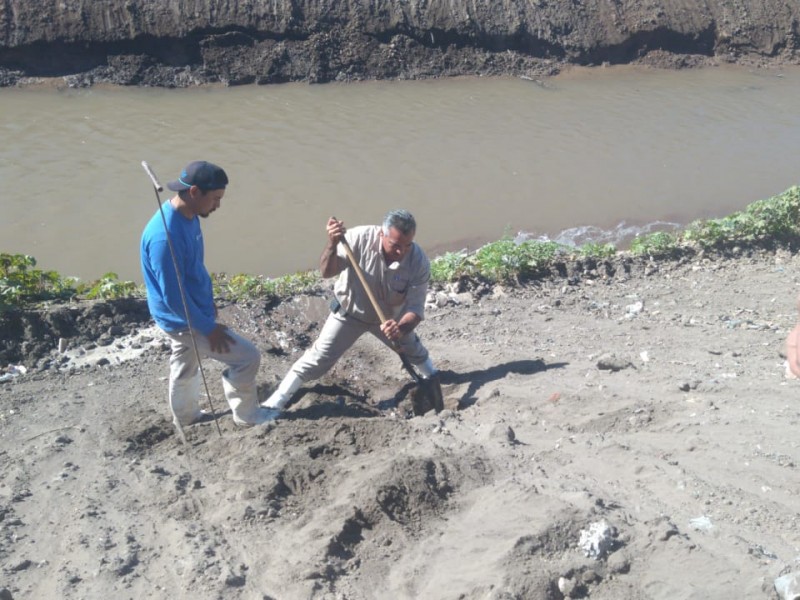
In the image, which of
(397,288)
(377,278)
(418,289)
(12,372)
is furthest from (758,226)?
(12,372)

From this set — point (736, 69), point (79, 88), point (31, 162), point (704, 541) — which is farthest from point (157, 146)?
point (736, 69)

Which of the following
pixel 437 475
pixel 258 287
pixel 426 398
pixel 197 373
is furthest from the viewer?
pixel 258 287

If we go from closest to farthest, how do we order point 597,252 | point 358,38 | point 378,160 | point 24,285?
point 24,285, point 597,252, point 378,160, point 358,38

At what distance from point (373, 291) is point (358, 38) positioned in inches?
473

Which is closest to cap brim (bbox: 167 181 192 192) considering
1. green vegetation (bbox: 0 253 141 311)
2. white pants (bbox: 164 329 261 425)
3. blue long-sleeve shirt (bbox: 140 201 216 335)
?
blue long-sleeve shirt (bbox: 140 201 216 335)

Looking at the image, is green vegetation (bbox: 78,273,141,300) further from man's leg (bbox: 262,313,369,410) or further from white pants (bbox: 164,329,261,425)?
man's leg (bbox: 262,313,369,410)

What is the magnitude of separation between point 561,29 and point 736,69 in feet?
14.2

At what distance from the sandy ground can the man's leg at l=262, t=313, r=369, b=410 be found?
16 centimetres

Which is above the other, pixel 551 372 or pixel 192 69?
pixel 192 69

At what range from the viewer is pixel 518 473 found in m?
4.65

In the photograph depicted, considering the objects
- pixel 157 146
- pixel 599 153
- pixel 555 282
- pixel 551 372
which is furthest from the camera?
pixel 599 153

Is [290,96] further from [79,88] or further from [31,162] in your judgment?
[31,162]

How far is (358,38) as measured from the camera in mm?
16594

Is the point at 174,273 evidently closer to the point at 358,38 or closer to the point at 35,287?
the point at 35,287
